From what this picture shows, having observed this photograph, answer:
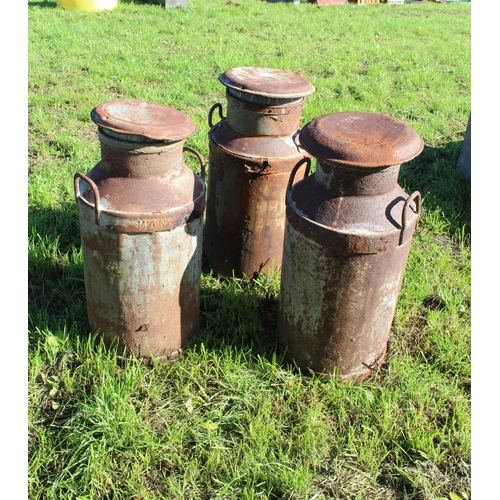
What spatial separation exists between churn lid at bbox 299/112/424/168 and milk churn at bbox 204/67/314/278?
630 millimetres

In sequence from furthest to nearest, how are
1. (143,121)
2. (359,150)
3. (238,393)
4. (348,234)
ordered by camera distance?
1. (238,393)
2. (143,121)
3. (348,234)
4. (359,150)

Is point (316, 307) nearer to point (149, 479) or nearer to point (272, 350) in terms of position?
point (272, 350)

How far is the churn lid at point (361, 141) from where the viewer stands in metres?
2.51

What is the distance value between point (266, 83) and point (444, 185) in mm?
2659

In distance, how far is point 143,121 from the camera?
8.97ft

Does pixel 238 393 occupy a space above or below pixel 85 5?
below

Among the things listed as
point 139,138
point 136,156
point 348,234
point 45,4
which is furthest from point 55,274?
point 45,4

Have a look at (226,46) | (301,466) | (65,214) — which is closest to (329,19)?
(226,46)

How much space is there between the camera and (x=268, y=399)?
3014mm

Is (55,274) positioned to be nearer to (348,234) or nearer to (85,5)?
(348,234)

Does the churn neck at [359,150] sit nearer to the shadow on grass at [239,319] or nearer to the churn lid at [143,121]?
the churn lid at [143,121]

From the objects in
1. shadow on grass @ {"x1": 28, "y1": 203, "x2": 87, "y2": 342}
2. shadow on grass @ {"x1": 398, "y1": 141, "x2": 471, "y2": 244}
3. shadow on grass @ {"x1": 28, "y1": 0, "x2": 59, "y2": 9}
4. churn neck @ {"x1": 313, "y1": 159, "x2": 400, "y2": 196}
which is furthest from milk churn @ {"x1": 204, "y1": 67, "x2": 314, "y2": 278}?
shadow on grass @ {"x1": 28, "y1": 0, "x2": 59, "y2": 9}

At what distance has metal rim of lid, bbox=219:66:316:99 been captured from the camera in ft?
10.7

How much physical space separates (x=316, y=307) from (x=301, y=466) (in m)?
0.83
